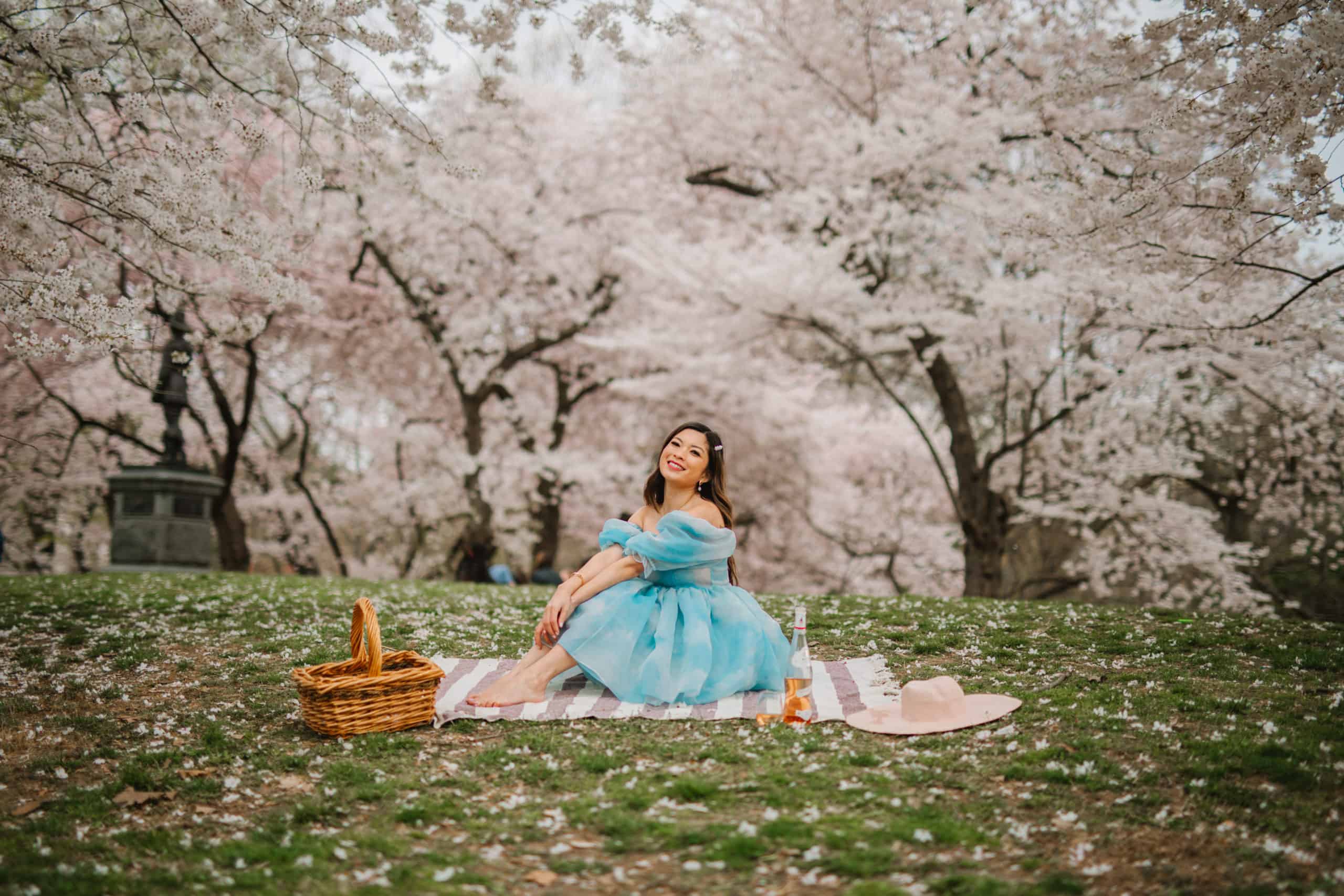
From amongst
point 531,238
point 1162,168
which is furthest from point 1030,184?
point 531,238

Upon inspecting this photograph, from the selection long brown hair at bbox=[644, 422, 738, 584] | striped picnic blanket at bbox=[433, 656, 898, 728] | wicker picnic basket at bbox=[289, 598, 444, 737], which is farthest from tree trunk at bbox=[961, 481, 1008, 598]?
wicker picnic basket at bbox=[289, 598, 444, 737]

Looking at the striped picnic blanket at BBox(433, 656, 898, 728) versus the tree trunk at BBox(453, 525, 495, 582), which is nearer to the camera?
the striped picnic blanket at BBox(433, 656, 898, 728)

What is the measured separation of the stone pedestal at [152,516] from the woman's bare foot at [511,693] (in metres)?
10.1

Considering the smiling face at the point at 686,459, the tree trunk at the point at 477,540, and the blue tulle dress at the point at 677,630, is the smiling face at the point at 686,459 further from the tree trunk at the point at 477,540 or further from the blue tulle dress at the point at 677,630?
the tree trunk at the point at 477,540

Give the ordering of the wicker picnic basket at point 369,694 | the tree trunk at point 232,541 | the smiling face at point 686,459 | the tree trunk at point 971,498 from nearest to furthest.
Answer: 1. the wicker picnic basket at point 369,694
2. the smiling face at point 686,459
3. the tree trunk at point 971,498
4. the tree trunk at point 232,541

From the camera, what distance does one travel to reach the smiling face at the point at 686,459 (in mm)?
5922

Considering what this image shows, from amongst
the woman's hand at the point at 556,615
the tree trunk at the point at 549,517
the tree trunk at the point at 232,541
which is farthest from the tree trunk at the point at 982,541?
the tree trunk at the point at 232,541

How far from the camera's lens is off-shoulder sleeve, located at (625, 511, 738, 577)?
565 cm

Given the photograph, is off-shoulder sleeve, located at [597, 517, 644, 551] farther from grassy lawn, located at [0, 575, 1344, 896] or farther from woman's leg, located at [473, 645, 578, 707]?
grassy lawn, located at [0, 575, 1344, 896]

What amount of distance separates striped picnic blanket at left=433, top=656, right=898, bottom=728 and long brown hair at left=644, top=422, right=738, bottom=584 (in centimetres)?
97

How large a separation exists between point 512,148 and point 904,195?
9197mm

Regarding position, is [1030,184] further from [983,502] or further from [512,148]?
[512,148]

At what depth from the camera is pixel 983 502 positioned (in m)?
13.9

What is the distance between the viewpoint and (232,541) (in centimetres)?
1759
